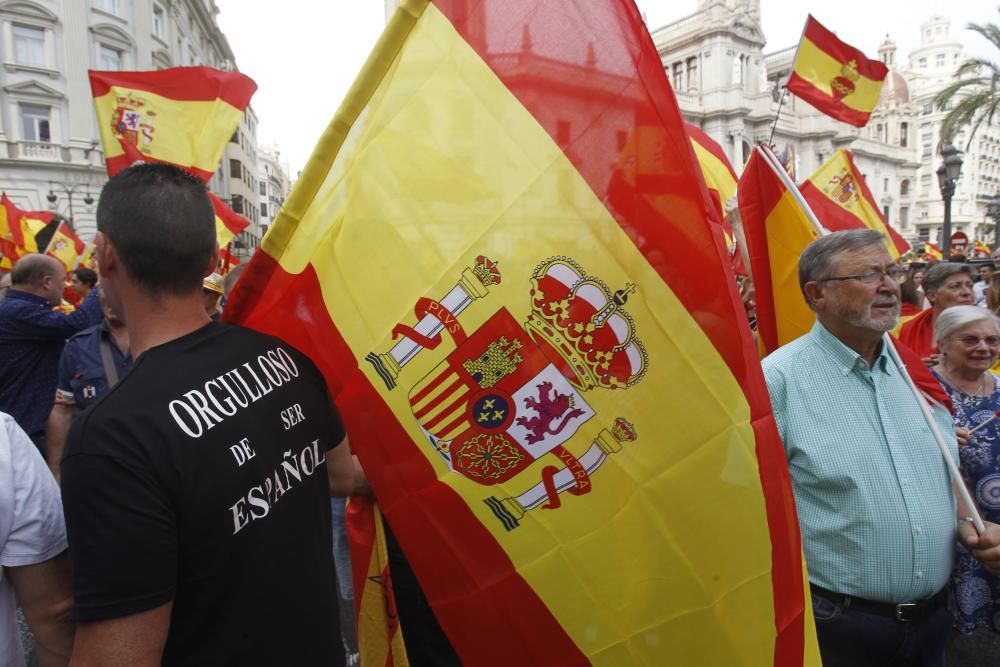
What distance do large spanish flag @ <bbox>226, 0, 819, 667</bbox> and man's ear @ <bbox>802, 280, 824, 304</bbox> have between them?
43.8 inches

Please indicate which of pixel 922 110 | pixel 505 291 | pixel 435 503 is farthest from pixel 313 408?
pixel 922 110

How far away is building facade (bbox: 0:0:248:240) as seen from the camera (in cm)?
2744

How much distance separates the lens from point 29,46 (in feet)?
91.6

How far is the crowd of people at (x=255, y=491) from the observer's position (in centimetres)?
118

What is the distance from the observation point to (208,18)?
1751 inches

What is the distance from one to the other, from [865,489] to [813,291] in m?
0.74

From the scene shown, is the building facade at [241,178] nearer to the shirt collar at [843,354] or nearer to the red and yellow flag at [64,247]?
the red and yellow flag at [64,247]

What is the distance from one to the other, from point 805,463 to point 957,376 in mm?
1464

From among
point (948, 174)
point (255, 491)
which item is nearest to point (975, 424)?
point (255, 491)

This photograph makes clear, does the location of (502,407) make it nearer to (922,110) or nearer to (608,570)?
(608,570)

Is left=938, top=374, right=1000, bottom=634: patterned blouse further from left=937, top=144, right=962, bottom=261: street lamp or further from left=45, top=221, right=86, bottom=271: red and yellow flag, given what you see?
left=45, top=221, right=86, bottom=271: red and yellow flag

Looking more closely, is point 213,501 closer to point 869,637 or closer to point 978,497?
point 869,637

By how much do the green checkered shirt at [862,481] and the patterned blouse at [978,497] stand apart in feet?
2.33

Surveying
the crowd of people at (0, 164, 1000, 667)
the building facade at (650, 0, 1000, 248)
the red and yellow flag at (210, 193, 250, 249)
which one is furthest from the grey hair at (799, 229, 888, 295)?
the building facade at (650, 0, 1000, 248)
